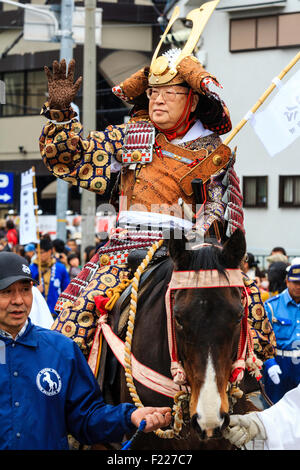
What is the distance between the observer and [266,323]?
4898mm

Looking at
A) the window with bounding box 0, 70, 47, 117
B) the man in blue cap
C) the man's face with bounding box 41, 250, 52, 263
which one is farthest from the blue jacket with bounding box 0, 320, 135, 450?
the window with bounding box 0, 70, 47, 117

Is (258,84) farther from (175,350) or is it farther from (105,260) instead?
(175,350)

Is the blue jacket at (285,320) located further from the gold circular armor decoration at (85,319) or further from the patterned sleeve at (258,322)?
the gold circular armor decoration at (85,319)

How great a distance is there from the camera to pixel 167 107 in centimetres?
508

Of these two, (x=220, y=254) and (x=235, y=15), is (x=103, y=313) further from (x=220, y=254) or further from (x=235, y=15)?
(x=235, y=15)

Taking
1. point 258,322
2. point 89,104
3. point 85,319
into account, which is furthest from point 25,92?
point 258,322

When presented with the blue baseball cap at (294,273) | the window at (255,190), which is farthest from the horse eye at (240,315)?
Answer: the window at (255,190)

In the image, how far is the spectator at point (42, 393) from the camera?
3439mm

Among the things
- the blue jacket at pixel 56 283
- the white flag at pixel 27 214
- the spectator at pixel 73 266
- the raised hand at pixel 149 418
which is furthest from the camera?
the spectator at pixel 73 266

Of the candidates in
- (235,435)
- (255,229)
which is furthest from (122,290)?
(255,229)

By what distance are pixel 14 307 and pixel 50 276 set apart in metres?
7.71

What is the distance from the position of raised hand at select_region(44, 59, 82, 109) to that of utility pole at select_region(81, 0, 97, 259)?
880 centimetres

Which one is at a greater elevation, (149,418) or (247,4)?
(247,4)

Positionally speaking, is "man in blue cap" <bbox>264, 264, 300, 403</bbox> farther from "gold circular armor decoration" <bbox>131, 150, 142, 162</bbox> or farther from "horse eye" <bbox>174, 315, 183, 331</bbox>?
"horse eye" <bbox>174, 315, 183, 331</bbox>
